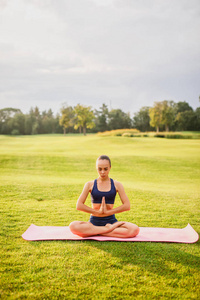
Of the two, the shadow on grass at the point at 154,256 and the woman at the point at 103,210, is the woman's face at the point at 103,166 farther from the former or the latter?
the shadow on grass at the point at 154,256

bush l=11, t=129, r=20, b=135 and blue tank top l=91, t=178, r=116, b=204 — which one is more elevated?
bush l=11, t=129, r=20, b=135

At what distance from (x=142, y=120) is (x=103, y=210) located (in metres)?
67.9

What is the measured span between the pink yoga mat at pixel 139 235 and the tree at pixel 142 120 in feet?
215

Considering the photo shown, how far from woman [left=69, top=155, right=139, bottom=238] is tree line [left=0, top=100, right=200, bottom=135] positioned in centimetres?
5051

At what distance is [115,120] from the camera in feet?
228

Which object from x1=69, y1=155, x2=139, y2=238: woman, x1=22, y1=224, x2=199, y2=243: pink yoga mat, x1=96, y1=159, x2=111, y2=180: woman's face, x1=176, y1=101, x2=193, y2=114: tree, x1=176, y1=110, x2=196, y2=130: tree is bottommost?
x1=22, y1=224, x2=199, y2=243: pink yoga mat

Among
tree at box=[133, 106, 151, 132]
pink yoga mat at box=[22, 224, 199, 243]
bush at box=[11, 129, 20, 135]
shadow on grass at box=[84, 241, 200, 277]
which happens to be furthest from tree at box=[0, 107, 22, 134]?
shadow on grass at box=[84, 241, 200, 277]

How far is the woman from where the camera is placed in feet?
14.8

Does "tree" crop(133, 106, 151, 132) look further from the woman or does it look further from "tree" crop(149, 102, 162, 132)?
the woman

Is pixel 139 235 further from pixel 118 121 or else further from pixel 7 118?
pixel 7 118

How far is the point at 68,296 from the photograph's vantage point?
112 inches

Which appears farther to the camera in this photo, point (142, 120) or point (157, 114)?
point (142, 120)

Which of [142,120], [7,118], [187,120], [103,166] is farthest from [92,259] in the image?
[7,118]

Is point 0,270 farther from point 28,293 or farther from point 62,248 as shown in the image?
point 62,248
